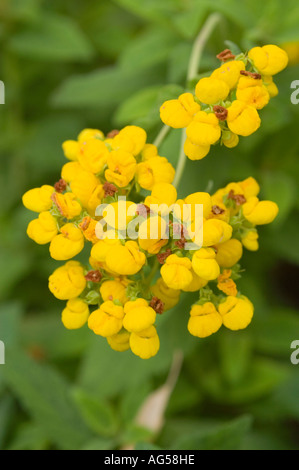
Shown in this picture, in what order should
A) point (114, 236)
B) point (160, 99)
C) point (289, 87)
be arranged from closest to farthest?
1. point (114, 236)
2. point (160, 99)
3. point (289, 87)

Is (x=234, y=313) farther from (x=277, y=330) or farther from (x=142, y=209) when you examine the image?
(x=277, y=330)

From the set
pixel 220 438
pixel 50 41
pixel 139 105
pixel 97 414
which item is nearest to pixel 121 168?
pixel 139 105

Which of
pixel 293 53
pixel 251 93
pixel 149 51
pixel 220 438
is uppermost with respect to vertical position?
pixel 293 53

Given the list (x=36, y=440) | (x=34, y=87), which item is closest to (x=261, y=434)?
(x=36, y=440)

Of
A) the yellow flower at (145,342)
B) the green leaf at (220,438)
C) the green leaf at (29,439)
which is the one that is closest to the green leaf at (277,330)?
the green leaf at (220,438)

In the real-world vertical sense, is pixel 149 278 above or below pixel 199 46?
below
